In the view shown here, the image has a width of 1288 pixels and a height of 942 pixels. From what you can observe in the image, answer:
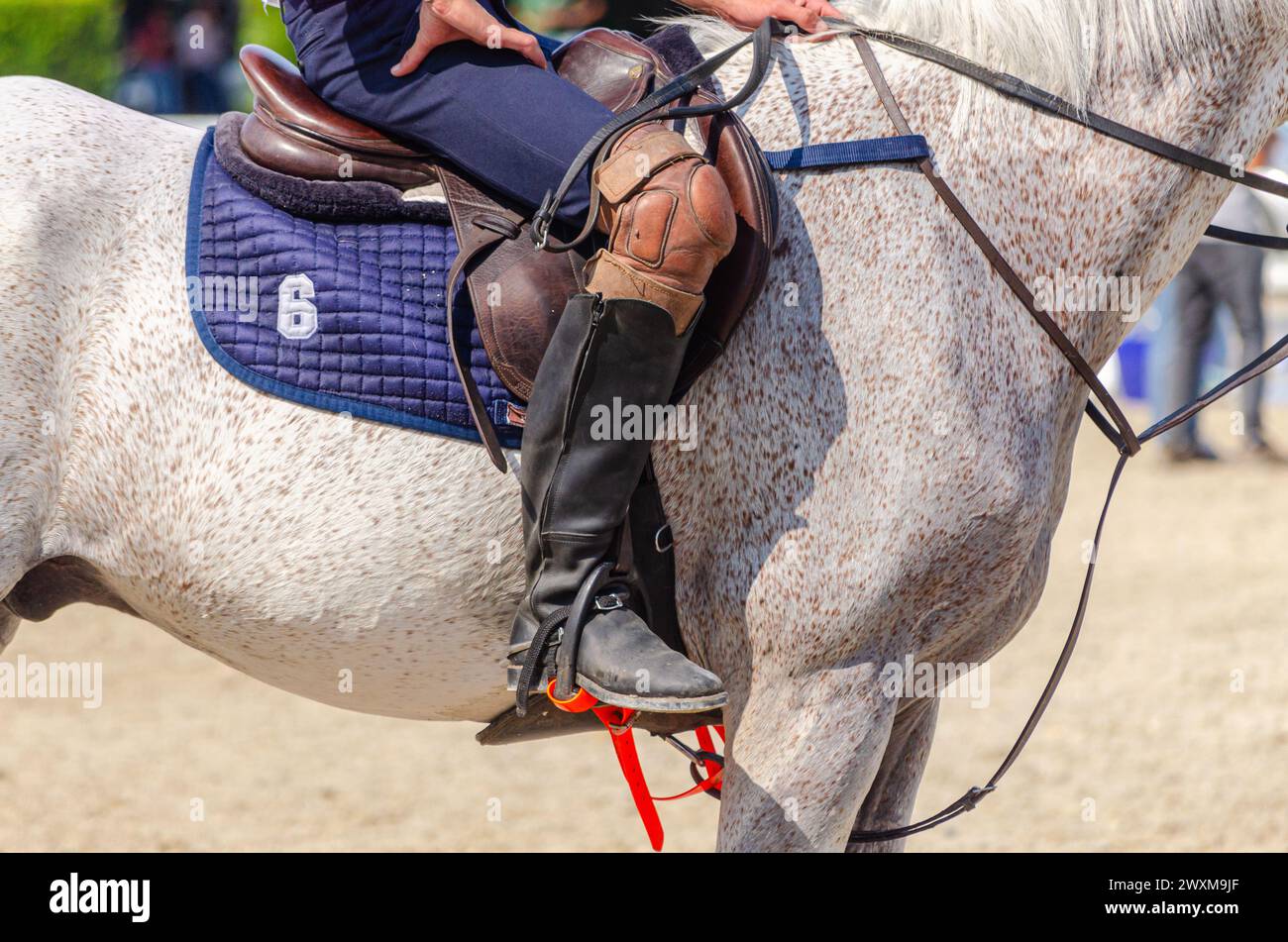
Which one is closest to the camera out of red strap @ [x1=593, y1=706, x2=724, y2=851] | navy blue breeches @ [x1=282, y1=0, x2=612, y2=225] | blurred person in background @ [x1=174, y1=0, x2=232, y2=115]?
navy blue breeches @ [x1=282, y1=0, x2=612, y2=225]

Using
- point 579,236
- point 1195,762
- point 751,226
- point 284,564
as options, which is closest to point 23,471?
point 284,564

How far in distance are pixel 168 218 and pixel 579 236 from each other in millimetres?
788

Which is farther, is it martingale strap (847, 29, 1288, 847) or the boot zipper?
martingale strap (847, 29, 1288, 847)

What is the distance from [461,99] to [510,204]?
0.20 metres

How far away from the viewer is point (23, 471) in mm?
2465

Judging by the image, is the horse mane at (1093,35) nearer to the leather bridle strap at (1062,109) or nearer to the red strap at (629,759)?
the leather bridle strap at (1062,109)

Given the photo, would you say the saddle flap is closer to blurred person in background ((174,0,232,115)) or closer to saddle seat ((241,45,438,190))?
saddle seat ((241,45,438,190))

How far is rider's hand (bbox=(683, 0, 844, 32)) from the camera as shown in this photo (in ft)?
9.16

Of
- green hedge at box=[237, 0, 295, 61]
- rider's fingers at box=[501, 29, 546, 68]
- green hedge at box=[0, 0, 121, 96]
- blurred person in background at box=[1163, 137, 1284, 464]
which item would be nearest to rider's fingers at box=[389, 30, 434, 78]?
rider's fingers at box=[501, 29, 546, 68]

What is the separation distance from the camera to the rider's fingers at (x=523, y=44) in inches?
97.2

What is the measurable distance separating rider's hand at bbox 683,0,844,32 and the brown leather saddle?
1.00ft
